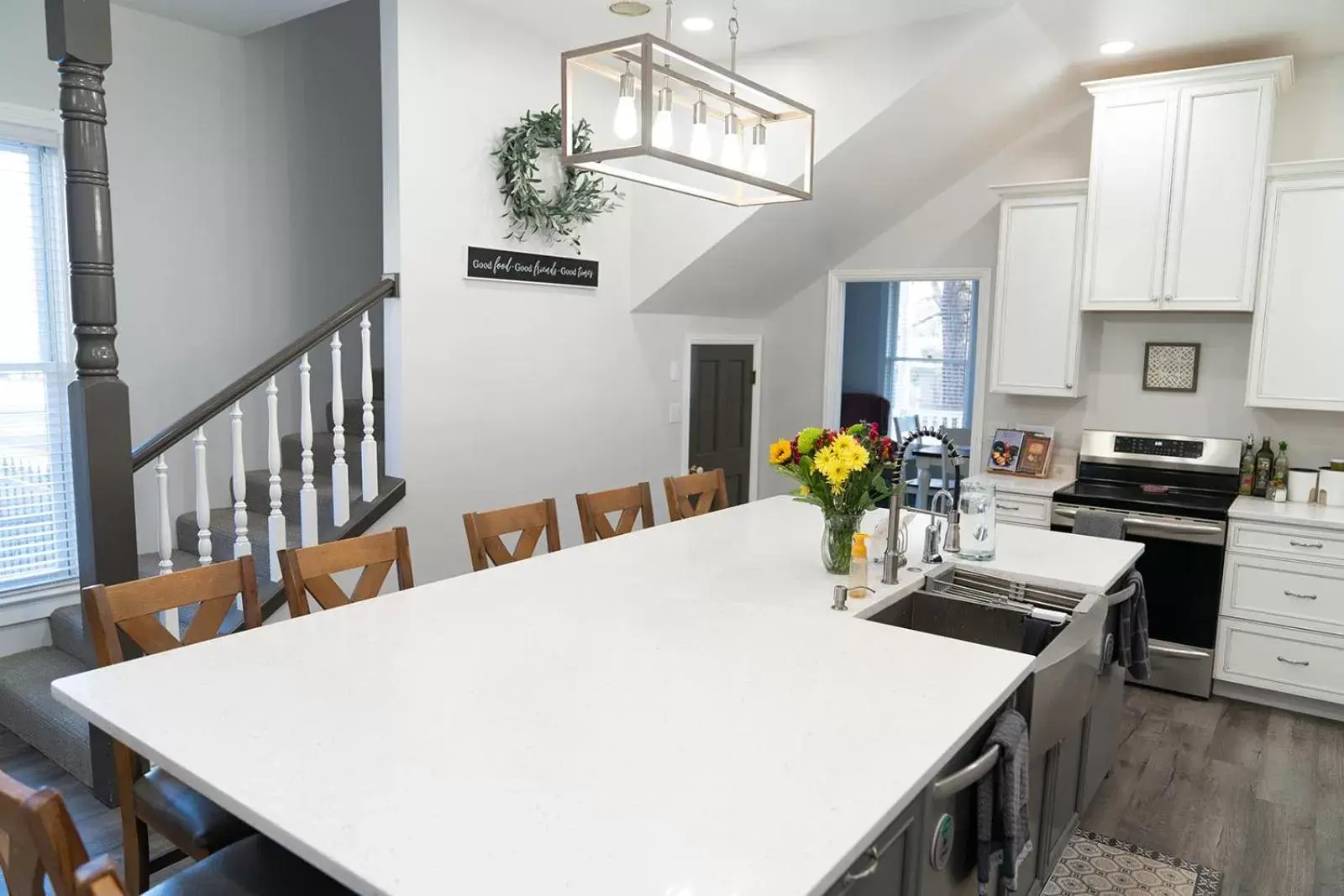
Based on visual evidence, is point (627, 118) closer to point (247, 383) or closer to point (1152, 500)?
point (247, 383)

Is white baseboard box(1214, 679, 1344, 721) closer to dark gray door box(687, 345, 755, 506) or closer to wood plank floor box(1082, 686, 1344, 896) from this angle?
wood plank floor box(1082, 686, 1344, 896)

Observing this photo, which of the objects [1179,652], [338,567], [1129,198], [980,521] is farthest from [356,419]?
[1179,652]

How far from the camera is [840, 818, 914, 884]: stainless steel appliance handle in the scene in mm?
1319

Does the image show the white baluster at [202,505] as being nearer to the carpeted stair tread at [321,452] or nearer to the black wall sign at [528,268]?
the carpeted stair tread at [321,452]

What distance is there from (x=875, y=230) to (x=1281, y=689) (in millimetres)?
3159

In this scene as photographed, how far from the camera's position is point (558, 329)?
179 inches

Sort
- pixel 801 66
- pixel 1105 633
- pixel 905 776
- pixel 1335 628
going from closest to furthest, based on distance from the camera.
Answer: pixel 905 776, pixel 1105 633, pixel 1335 628, pixel 801 66

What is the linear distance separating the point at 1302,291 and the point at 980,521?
2.25 meters

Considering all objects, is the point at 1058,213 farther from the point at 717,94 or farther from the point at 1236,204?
the point at 717,94

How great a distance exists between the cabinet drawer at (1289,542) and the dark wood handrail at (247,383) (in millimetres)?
3735

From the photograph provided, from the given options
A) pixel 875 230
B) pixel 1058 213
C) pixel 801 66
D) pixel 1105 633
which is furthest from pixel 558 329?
pixel 1105 633

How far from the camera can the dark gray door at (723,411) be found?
563cm

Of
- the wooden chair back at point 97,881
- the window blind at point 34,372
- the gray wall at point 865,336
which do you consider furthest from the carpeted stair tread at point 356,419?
the gray wall at point 865,336

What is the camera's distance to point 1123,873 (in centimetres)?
270
